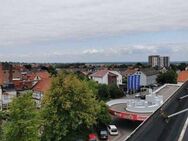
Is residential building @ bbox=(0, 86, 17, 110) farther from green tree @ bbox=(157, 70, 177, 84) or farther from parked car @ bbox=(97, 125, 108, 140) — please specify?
green tree @ bbox=(157, 70, 177, 84)

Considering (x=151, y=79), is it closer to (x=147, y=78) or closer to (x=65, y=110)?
(x=147, y=78)

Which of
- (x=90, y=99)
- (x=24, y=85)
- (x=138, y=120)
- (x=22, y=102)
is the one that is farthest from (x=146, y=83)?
(x=22, y=102)

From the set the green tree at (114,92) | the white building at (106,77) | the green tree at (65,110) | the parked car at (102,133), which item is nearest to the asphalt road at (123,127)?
the parked car at (102,133)

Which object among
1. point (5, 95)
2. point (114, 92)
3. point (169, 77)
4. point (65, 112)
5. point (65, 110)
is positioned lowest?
point (114, 92)

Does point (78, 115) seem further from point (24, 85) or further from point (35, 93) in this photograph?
point (24, 85)

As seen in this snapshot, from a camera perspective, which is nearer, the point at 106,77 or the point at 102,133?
the point at 102,133

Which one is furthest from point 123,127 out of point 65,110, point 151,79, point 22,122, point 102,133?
point 151,79

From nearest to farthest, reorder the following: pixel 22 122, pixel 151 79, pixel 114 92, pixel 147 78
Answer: pixel 22 122
pixel 114 92
pixel 147 78
pixel 151 79
